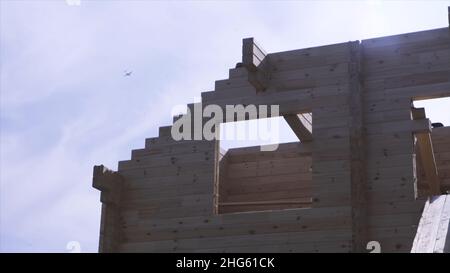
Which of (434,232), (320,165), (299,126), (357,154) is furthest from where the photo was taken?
(299,126)

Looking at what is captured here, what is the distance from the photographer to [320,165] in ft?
47.7

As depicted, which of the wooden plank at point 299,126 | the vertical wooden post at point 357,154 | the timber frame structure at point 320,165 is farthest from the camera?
the wooden plank at point 299,126

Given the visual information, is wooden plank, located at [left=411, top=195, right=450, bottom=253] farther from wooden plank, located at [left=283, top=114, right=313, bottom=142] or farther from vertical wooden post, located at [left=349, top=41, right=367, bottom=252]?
wooden plank, located at [left=283, top=114, right=313, bottom=142]

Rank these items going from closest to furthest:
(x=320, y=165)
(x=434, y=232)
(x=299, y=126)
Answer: (x=434, y=232) → (x=320, y=165) → (x=299, y=126)

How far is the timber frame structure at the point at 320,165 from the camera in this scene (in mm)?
13977

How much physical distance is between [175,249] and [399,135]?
434cm

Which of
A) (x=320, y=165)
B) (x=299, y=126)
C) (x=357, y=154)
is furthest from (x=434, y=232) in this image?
(x=299, y=126)

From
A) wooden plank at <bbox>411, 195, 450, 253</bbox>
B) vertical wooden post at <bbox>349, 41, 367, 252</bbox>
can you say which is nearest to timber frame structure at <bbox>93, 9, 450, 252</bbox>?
vertical wooden post at <bbox>349, 41, 367, 252</bbox>

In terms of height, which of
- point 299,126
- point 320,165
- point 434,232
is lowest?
point 434,232

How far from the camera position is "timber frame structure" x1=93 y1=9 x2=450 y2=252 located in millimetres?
13977

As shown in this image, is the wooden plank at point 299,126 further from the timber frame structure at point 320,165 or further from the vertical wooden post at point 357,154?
the vertical wooden post at point 357,154

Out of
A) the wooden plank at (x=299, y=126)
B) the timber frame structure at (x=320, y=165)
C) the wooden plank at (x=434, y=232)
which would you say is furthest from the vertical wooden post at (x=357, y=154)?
the wooden plank at (x=434, y=232)

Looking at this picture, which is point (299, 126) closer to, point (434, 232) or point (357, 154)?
point (357, 154)
